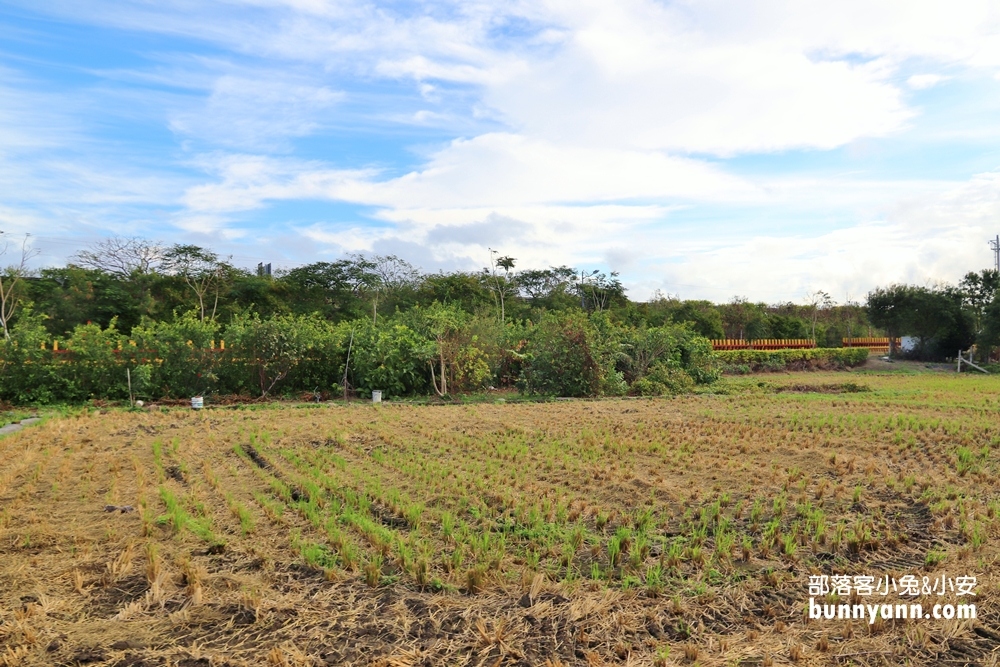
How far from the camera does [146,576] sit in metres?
3.65

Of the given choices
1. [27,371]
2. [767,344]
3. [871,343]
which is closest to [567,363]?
[27,371]

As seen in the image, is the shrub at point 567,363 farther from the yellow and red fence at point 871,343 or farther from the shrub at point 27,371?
the yellow and red fence at point 871,343

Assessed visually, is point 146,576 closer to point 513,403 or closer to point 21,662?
point 21,662

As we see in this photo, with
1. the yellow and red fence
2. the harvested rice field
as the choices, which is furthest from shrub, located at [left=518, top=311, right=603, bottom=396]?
the yellow and red fence

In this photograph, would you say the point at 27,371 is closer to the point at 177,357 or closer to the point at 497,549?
the point at 177,357

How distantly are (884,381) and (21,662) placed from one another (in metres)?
20.2

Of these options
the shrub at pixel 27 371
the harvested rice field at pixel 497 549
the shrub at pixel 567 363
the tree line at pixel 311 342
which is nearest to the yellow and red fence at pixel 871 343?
the tree line at pixel 311 342

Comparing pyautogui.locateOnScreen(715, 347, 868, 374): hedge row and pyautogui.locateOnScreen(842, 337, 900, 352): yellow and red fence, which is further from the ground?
pyautogui.locateOnScreen(842, 337, 900, 352): yellow and red fence

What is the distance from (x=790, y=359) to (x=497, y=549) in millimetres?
22579

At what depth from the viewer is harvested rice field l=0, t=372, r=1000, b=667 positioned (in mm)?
2951

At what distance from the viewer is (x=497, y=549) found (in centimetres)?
399

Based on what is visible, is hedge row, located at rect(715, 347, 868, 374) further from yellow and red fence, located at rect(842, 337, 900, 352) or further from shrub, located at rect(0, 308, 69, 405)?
shrub, located at rect(0, 308, 69, 405)

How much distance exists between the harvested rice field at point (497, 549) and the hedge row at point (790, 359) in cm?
1446

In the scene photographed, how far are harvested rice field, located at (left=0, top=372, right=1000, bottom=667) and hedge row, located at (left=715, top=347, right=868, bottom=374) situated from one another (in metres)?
14.5
